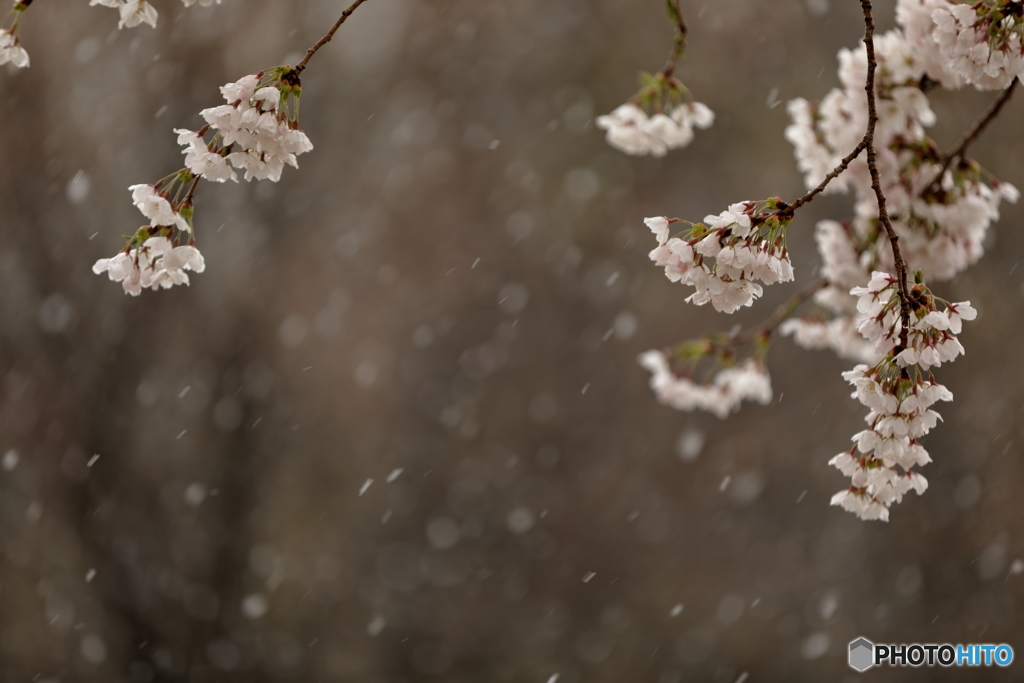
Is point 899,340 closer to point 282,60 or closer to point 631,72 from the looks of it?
point 631,72

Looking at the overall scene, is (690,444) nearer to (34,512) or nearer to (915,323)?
(915,323)

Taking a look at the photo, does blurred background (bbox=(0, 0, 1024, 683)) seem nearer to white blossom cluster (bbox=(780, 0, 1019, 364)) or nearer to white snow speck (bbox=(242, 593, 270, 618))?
white snow speck (bbox=(242, 593, 270, 618))

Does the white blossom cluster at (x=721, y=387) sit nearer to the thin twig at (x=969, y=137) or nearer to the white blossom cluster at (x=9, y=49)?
the thin twig at (x=969, y=137)

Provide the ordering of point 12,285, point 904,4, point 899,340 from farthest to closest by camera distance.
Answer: point 12,285
point 904,4
point 899,340

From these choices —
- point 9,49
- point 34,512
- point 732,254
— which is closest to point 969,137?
point 732,254

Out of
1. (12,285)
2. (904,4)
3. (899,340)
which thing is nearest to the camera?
(899,340)

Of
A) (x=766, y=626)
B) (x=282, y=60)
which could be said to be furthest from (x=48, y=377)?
(x=766, y=626)
